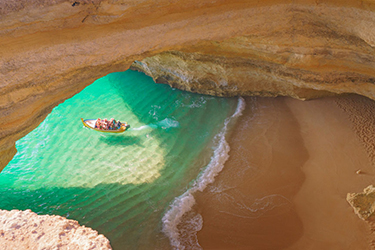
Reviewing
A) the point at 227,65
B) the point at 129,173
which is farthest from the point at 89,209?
the point at 227,65

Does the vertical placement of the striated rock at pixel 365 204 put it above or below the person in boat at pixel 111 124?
below

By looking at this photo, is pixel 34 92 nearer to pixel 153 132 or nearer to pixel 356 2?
pixel 153 132

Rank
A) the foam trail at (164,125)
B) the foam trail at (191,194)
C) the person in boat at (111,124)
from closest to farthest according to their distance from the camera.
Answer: the foam trail at (191,194) < the person in boat at (111,124) < the foam trail at (164,125)

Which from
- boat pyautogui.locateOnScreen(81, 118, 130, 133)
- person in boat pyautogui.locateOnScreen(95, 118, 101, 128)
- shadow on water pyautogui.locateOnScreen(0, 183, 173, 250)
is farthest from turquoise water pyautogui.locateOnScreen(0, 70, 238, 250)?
person in boat pyautogui.locateOnScreen(95, 118, 101, 128)

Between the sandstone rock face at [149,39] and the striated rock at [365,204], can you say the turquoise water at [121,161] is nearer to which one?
the sandstone rock face at [149,39]

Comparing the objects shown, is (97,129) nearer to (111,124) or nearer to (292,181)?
(111,124)

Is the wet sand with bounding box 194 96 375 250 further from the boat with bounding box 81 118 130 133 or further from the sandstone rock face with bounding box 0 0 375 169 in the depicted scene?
the boat with bounding box 81 118 130 133

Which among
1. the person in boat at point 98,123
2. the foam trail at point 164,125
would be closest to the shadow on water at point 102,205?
the person in boat at point 98,123

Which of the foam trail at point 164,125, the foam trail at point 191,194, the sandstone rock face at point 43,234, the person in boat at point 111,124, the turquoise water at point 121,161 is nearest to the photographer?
the sandstone rock face at point 43,234
